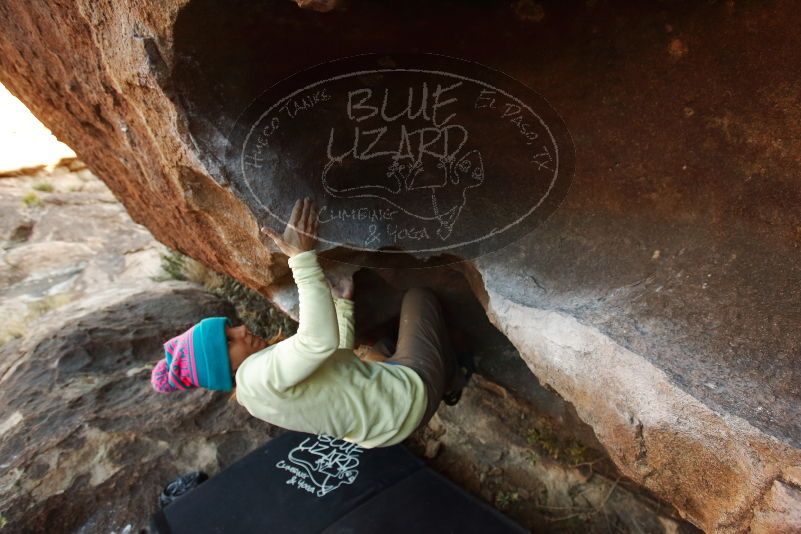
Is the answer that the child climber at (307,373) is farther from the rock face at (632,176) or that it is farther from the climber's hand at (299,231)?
the rock face at (632,176)

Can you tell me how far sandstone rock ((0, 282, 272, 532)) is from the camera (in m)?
1.92

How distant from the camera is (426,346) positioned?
5.68ft

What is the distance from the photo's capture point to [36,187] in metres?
4.92

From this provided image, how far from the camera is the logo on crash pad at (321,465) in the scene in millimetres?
2066

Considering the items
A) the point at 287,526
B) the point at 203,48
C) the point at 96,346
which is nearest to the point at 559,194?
the point at 203,48

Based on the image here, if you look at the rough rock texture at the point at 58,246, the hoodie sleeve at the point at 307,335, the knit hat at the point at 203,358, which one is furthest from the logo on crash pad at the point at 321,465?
the rough rock texture at the point at 58,246

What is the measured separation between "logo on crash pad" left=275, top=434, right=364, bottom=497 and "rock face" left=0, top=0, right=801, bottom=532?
3.72ft

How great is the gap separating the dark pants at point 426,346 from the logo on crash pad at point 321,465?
20.9 inches

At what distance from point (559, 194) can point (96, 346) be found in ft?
7.10

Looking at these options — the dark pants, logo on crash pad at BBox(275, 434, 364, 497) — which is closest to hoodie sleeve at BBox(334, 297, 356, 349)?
the dark pants

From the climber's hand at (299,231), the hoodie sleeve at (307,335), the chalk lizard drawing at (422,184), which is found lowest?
the hoodie sleeve at (307,335)

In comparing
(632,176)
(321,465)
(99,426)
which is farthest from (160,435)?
(632,176)

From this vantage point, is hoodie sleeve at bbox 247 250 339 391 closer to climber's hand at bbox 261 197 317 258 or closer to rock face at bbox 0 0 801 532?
climber's hand at bbox 261 197 317 258

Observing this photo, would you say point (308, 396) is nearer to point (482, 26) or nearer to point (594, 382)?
point (594, 382)
